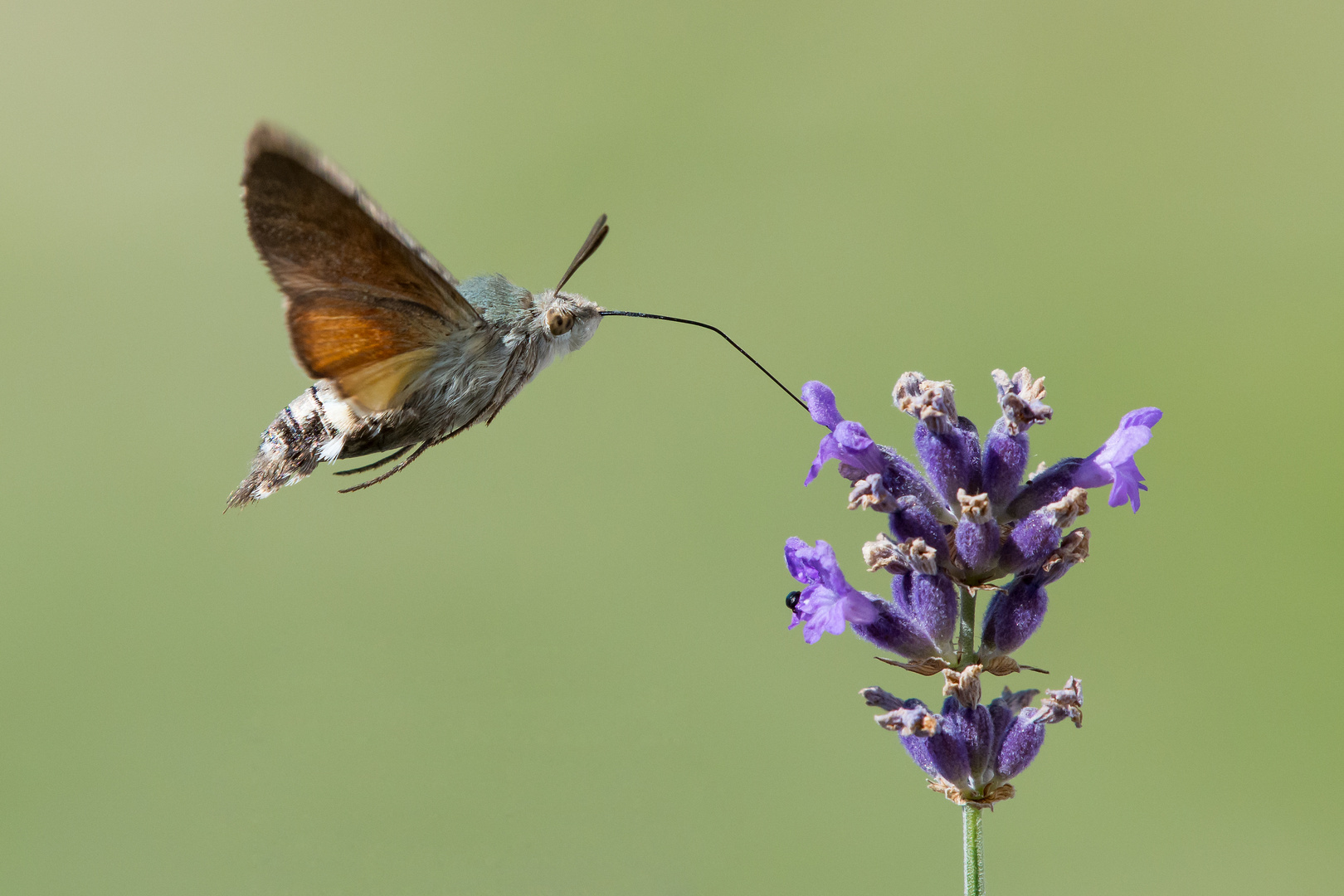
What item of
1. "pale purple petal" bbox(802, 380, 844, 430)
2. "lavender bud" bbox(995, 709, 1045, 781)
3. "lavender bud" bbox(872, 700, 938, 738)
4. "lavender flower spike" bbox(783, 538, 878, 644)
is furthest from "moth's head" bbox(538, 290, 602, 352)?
"lavender bud" bbox(995, 709, 1045, 781)

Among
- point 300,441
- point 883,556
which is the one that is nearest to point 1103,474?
point 883,556

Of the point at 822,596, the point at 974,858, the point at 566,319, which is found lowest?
the point at 974,858

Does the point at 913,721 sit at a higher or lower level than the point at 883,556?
lower

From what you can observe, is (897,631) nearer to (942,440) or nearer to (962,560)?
(962,560)

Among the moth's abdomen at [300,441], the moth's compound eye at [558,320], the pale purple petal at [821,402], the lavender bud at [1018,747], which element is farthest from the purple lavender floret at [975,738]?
the moth's abdomen at [300,441]

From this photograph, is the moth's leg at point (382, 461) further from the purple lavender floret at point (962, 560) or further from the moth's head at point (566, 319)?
the purple lavender floret at point (962, 560)
